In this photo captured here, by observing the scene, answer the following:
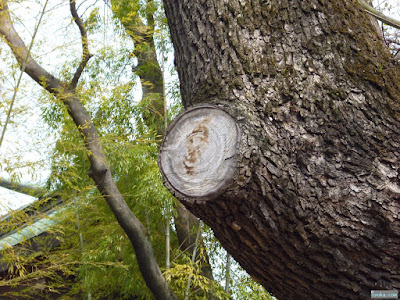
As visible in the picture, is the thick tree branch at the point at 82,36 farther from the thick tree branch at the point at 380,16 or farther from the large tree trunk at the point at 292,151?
the thick tree branch at the point at 380,16

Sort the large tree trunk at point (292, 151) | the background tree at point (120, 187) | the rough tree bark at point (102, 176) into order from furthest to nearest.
Answer: the background tree at point (120, 187) → the rough tree bark at point (102, 176) → the large tree trunk at point (292, 151)

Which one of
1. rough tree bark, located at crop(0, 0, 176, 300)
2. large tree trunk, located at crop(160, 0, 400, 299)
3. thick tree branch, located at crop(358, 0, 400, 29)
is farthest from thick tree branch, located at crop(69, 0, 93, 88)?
thick tree branch, located at crop(358, 0, 400, 29)

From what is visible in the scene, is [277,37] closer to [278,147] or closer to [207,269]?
[278,147]

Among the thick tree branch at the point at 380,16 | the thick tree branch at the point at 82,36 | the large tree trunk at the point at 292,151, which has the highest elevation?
the thick tree branch at the point at 82,36

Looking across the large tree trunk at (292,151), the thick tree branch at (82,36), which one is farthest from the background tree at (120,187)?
the large tree trunk at (292,151)

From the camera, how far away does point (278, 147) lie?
1.22 meters

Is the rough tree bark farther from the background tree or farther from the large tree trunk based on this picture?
the large tree trunk

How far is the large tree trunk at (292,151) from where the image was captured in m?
1.21

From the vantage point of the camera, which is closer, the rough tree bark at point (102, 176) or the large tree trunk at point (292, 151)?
the large tree trunk at point (292, 151)

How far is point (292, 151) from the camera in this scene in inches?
48.4

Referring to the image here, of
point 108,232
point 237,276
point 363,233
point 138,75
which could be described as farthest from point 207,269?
point 363,233

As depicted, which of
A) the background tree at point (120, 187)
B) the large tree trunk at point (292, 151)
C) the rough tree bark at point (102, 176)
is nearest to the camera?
the large tree trunk at point (292, 151)

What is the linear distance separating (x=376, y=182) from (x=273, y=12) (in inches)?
22.1

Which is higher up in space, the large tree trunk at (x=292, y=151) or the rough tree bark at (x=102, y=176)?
the rough tree bark at (x=102, y=176)
